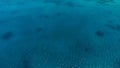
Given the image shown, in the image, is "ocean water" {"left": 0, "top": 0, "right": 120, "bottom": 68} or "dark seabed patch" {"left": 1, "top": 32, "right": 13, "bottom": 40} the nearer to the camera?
"ocean water" {"left": 0, "top": 0, "right": 120, "bottom": 68}

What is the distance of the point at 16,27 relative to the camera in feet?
30.1

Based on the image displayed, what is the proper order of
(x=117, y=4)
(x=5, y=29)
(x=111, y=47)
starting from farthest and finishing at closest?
(x=117, y=4) → (x=5, y=29) → (x=111, y=47)

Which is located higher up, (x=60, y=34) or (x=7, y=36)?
(x=60, y=34)

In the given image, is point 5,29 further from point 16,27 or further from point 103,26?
point 103,26

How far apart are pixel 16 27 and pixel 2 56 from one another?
7.67 ft

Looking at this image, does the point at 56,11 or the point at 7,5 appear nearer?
the point at 56,11

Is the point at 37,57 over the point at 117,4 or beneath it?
beneath

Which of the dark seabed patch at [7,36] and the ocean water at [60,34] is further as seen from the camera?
the dark seabed patch at [7,36]

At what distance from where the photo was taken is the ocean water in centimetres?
702

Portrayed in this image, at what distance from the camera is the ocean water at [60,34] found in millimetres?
7016

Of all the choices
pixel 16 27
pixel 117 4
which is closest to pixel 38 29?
pixel 16 27

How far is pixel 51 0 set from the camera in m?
12.2

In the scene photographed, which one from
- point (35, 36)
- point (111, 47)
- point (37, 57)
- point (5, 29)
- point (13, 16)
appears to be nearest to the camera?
point (37, 57)

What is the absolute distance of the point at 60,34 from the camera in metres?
8.48
